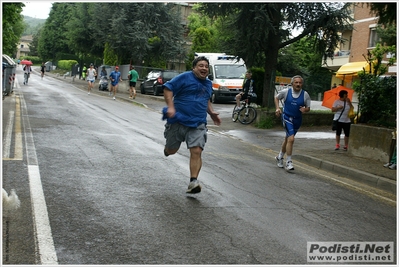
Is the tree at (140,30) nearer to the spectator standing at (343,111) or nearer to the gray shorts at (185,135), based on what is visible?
the spectator standing at (343,111)

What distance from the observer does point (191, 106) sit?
7.96 metres

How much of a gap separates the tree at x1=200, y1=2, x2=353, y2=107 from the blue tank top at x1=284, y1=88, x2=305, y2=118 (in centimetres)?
988

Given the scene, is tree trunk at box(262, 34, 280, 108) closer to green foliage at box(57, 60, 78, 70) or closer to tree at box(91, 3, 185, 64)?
tree at box(91, 3, 185, 64)

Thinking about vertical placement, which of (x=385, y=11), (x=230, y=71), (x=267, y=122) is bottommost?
(x=267, y=122)

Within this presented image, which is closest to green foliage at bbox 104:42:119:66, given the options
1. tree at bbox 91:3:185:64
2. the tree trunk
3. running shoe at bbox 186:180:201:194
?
tree at bbox 91:3:185:64

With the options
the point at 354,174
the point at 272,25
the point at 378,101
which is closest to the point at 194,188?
the point at 354,174

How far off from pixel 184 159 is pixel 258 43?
11.5 m

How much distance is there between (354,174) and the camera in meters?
11.2

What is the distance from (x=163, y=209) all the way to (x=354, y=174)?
17.8ft

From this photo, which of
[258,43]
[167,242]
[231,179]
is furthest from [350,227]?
[258,43]

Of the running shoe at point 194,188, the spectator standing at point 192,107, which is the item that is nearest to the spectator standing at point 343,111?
the spectator standing at point 192,107

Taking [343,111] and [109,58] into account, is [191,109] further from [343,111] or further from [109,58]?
[109,58]

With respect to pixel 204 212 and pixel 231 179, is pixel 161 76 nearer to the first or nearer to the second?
pixel 231 179

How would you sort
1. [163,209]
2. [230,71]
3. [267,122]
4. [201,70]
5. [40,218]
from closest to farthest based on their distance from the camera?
[40,218] → [163,209] → [201,70] → [267,122] → [230,71]
